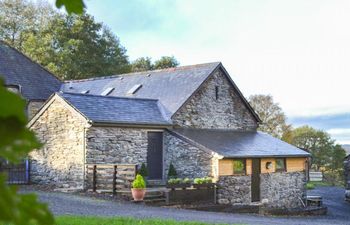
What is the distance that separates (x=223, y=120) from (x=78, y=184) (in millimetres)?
8694

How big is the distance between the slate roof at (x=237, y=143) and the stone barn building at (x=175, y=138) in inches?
2.2

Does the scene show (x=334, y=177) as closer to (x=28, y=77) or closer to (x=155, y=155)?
(x=155, y=155)

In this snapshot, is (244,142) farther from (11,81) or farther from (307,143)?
(307,143)

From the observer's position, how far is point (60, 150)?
22.7 meters

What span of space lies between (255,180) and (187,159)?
3.35 meters

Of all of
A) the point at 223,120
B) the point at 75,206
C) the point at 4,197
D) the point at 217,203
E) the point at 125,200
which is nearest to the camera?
the point at 4,197

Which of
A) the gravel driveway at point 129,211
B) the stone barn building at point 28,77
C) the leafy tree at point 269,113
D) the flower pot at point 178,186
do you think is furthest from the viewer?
the leafy tree at point 269,113

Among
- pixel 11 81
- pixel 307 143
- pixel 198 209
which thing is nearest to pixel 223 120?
pixel 198 209

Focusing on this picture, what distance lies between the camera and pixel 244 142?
24.7 meters

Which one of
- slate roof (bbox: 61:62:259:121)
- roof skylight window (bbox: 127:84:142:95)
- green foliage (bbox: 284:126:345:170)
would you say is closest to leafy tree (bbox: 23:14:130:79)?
slate roof (bbox: 61:62:259:121)

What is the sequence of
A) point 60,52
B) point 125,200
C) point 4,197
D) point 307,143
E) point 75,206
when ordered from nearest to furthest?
point 4,197 < point 75,206 < point 125,200 < point 60,52 < point 307,143

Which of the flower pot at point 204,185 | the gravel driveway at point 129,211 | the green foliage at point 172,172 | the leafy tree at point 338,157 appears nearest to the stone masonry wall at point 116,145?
the green foliage at point 172,172

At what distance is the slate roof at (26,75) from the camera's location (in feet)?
90.9

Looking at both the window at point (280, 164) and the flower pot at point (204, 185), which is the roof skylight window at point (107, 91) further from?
the flower pot at point (204, 185)
